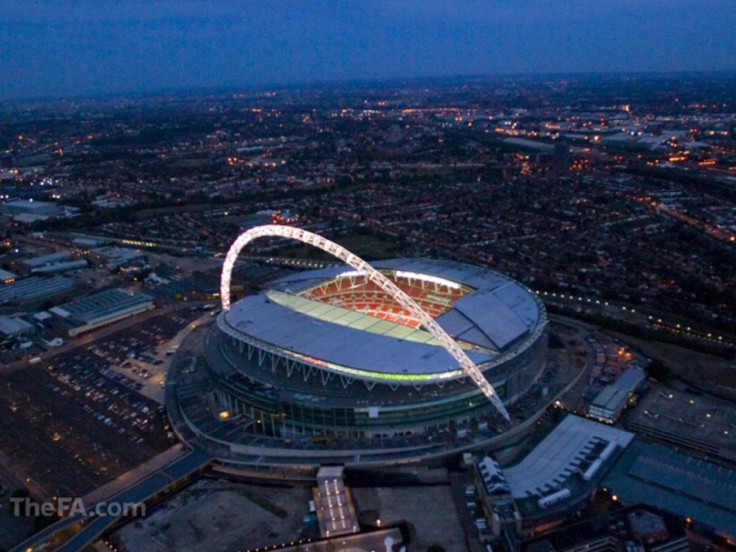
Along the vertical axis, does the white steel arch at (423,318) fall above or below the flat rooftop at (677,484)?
above

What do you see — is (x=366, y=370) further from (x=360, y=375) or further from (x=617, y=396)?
(x=617, y=396)

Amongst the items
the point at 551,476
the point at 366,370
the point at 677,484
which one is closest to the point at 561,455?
the point at 551,476

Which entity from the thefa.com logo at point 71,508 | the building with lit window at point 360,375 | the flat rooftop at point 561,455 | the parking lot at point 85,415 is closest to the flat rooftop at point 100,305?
the parking lot at point 85,415

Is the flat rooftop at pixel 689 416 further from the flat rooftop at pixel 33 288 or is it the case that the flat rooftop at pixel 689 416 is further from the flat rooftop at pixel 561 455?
the flat rooftop at pixel 33 288

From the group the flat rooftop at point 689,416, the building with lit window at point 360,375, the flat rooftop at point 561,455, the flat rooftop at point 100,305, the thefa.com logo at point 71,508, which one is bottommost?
the thefa.com logo at point 71,508

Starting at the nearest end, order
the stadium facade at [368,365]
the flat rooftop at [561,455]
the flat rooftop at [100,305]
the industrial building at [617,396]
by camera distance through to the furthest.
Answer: the flat rooftop at [561,455] < the stadium facade at [368,365] < the industrial building at [617,396] < the flat rooftop at [100,305]
